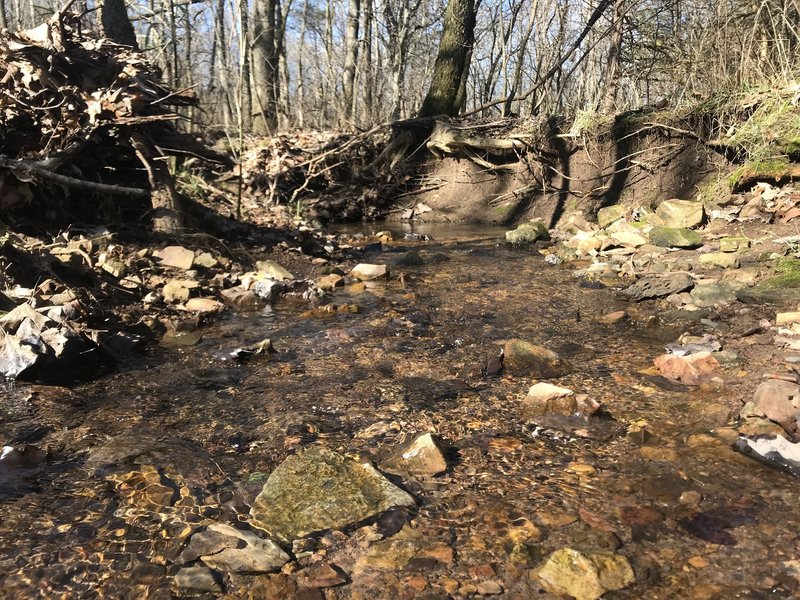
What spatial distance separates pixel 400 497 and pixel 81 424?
1697 millimetres

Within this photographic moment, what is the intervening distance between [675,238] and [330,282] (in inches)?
150

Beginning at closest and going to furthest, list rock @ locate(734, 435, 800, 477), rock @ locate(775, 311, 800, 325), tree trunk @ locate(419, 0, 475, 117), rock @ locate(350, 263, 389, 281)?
rock @ locate(734, 435, 800, 477)
rock @ locate(775, 311, 800, 325)
rock @ locate(350, 263, 389, 281)
tree trunk @ locate(419, 0, 475, 117)

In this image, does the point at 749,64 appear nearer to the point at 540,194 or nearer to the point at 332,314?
the point at 540,194

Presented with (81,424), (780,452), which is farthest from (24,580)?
(780,452)

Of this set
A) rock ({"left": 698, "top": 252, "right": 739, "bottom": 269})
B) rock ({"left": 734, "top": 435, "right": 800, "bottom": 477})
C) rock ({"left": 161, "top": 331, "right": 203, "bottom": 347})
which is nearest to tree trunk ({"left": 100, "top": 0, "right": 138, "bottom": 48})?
rock ({"left": 161, "top": 331, "right": 203, "bottom": 347})

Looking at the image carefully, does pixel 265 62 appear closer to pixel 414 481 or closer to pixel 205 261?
pixel 205 261

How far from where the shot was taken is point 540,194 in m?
9.73

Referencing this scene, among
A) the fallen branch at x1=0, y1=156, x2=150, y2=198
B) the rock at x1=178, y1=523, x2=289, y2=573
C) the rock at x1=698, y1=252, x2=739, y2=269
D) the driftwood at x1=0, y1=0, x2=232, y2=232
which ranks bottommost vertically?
the rock at x1=178, y1=523, x2=289, y2=573

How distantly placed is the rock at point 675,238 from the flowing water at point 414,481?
244cm

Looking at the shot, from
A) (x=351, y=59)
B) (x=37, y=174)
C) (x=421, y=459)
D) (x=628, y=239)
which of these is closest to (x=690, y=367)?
A: (x=421, y=459)

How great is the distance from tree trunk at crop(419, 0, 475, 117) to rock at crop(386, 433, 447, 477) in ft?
30.4

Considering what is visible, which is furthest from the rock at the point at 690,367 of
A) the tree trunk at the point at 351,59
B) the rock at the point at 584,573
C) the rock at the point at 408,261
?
the tree trunk at the point at 351,59

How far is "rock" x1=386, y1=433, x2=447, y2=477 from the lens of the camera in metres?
2.46

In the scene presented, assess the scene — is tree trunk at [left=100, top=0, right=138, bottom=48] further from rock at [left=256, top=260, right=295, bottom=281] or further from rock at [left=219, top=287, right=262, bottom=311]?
rock at [left=219, top=287, right=262, bottom=311]
